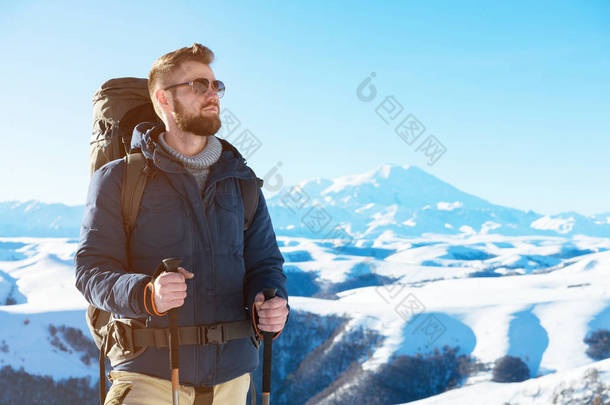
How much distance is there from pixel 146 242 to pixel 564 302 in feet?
328

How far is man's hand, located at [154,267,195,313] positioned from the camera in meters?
2.94

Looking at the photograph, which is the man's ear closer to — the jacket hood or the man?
the man

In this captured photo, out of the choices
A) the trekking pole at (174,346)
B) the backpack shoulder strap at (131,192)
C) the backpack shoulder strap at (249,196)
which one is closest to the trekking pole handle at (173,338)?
the trekking pole at (174,346)

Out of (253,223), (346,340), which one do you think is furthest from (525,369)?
(253,223)

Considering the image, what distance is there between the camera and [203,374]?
11.4 ft

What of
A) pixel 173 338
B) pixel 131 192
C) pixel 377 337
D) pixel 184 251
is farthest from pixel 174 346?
pixel 377 337

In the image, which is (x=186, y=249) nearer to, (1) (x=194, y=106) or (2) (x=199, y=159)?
(2) (x=199, y=159)

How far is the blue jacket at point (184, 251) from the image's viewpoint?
3.37 m

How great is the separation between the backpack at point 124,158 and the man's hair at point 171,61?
513 mm

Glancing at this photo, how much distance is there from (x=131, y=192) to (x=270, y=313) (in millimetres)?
1353

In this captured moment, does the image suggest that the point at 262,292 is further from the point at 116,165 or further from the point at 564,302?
the point at 564,302

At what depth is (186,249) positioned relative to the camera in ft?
11.6

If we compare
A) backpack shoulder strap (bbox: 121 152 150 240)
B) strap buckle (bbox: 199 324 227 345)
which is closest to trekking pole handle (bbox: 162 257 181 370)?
strap buckle (bbox: 199 324 227 345)

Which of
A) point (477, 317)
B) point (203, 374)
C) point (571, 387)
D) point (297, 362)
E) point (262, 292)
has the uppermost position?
point (262, 292)
